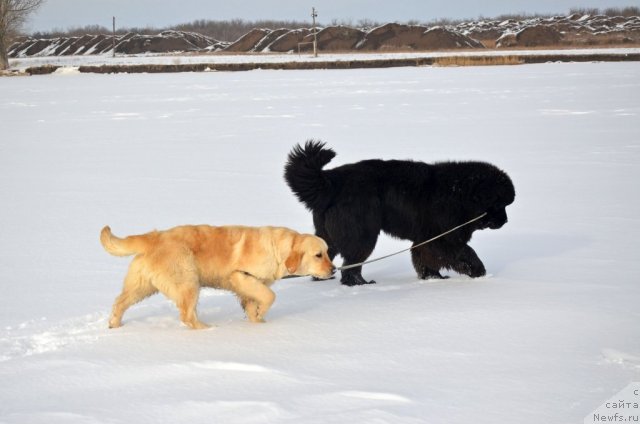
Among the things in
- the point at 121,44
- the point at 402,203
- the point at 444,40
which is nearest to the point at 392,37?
the point at 444,40

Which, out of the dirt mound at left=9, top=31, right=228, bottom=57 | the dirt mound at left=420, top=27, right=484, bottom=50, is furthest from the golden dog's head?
the dirt mound at left=9, top=31, right=228, bottom=57

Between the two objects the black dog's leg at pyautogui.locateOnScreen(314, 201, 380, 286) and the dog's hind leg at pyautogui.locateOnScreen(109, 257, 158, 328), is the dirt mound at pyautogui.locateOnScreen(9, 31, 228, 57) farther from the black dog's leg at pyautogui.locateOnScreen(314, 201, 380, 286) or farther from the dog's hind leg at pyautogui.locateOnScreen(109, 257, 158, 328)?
the dog's hind leg at pyautogui.locateOnScreen(109, 257, 158, 328)

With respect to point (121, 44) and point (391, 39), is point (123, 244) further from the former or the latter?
point (121, 44)

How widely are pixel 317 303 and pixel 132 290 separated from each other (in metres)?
1.58

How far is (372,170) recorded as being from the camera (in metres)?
7.27

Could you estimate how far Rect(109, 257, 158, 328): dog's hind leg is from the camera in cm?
536

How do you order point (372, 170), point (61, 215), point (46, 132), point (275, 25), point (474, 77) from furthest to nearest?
point (275, 25), point (474, 77), point (46, 132), point (61, 215), point (372, 170)

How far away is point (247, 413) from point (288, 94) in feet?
82.4

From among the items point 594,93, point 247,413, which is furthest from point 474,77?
point 247,413

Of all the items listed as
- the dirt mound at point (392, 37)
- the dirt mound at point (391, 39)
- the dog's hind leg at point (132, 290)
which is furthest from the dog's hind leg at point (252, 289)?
the dirt mound at point (392, 37)

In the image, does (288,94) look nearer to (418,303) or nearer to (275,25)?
(418,303)

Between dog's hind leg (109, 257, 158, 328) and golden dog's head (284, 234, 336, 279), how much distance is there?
996 millimetres

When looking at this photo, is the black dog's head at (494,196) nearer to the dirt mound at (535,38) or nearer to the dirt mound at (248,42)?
the dirt mound at (535,38)

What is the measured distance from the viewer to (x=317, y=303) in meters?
6.32
